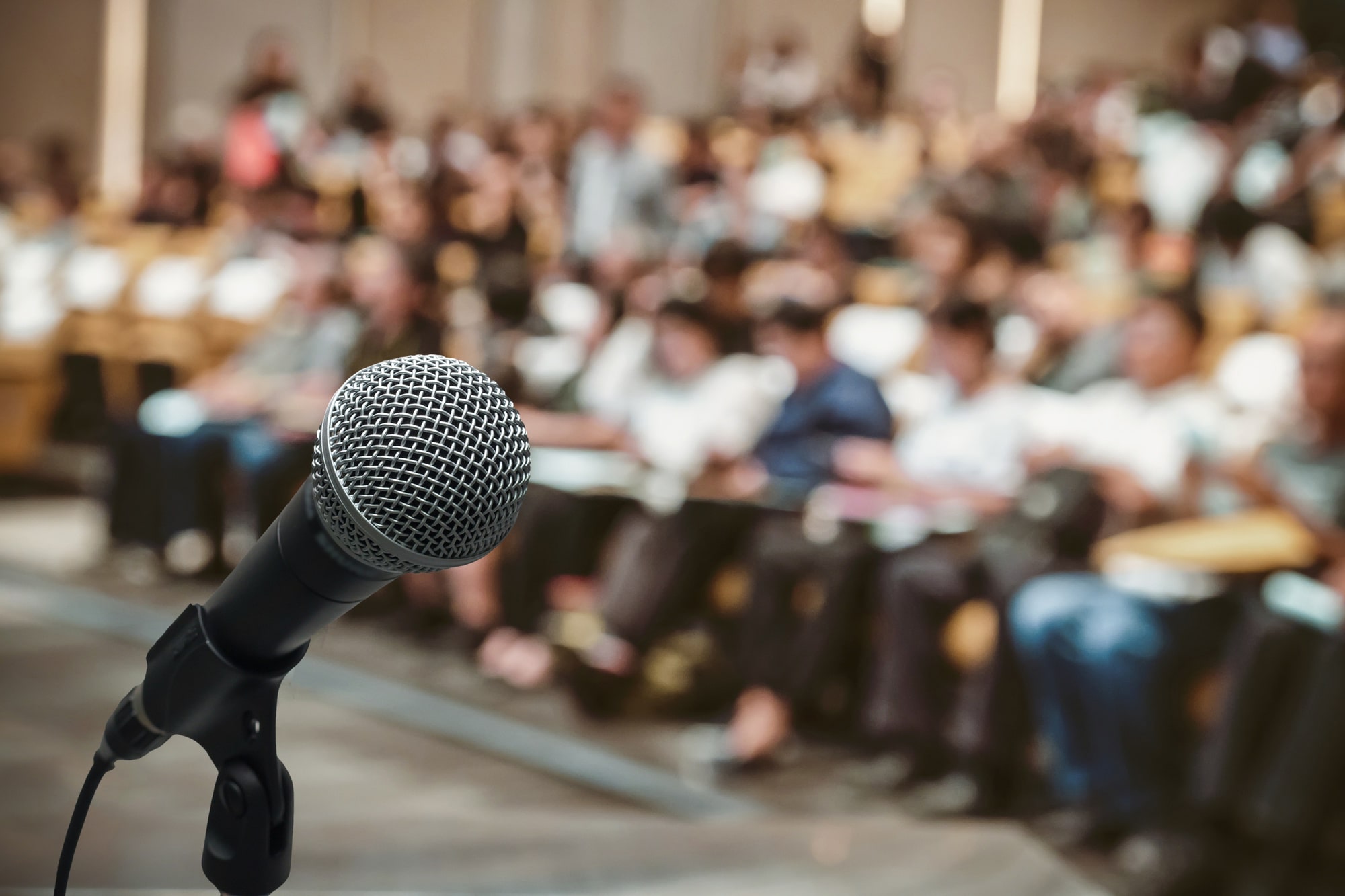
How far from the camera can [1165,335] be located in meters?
2.65

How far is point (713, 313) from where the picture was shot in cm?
333

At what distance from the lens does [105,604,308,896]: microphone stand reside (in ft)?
2.04

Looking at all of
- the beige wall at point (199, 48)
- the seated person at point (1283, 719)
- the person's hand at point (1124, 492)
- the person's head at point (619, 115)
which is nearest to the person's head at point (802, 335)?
the person's hand at point (1124, 492)

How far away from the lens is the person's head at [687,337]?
3250mm

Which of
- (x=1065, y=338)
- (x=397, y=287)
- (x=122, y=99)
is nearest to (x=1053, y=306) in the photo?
(x=1065, y=338)

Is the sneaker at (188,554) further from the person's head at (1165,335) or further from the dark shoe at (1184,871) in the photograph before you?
the dark shoe at (1184,871)

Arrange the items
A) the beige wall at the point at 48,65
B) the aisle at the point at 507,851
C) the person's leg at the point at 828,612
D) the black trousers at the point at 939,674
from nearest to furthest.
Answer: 1. the aisle at the point at 507,851
2. the black trousers at the point at 939,674
3. the person's leg at the point at 828,612
4. the beige wall at the point at 48,65

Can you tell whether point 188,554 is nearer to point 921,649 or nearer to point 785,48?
point 921,649

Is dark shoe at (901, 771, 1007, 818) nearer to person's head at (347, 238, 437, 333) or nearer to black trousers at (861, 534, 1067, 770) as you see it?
black trousers at (861, 534, 1067, 770)

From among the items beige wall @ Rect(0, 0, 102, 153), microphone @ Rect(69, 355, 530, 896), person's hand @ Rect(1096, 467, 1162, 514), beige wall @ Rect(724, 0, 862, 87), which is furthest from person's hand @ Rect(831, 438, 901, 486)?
beige wall @ Rect(724, 0, 862, 87)

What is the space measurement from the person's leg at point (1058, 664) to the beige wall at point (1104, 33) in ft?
28.3

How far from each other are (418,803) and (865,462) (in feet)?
3.74

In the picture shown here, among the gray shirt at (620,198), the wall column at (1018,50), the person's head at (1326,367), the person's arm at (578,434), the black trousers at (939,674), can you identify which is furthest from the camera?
the wall column at (1018,50)

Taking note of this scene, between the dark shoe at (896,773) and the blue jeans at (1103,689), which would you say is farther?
the dark shoe at (896,773)
